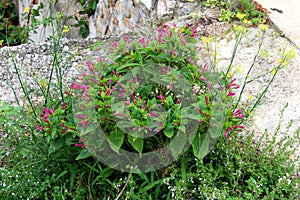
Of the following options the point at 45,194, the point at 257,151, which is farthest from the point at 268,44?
the point at 45,194

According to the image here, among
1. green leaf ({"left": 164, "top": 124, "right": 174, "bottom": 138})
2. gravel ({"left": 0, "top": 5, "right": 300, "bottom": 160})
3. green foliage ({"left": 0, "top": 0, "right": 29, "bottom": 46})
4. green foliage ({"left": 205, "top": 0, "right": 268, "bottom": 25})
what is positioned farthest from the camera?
green foliage ({"left": 0, "top": 0, "right": 29, "bottom": 46})

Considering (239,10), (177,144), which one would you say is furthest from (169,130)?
(239,10)

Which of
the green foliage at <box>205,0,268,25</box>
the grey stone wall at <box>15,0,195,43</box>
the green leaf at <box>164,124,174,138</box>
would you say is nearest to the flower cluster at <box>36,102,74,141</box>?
the green leaf at <box>164,124,174,138</box>

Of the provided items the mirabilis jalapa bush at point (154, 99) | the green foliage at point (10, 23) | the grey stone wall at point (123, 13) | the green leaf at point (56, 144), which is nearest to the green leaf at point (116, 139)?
the mirabilis jalapa bush at point (154, 99)

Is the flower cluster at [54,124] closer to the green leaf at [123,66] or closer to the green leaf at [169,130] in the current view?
the green leaf at [123,66]

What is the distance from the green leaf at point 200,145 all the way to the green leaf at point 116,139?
354mm

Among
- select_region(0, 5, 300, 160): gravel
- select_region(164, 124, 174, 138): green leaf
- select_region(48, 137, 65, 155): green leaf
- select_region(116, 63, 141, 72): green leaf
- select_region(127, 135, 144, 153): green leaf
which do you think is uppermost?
select_region(116, 63, 141, 72): green leaf

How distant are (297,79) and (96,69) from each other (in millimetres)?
1716

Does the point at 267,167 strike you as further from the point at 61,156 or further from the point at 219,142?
the point at 61,156

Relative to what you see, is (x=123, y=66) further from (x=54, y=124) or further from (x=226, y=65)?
(x=226, y=65)

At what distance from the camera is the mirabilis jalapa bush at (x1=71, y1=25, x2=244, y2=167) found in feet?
7.36

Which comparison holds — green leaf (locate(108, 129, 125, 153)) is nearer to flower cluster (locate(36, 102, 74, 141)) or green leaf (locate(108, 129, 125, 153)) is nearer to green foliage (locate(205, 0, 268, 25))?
flower cluster (locate(36, 102, 74, 141))

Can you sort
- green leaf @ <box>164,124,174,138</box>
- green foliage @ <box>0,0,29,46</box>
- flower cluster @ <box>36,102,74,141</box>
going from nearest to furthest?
green leaf @ <box>164,124,174,138</box> → flower cluster @ <box>36,102,74,141</box> → green foliage @ <box>0,0,29,46</box>

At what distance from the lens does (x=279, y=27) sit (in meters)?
4.05
